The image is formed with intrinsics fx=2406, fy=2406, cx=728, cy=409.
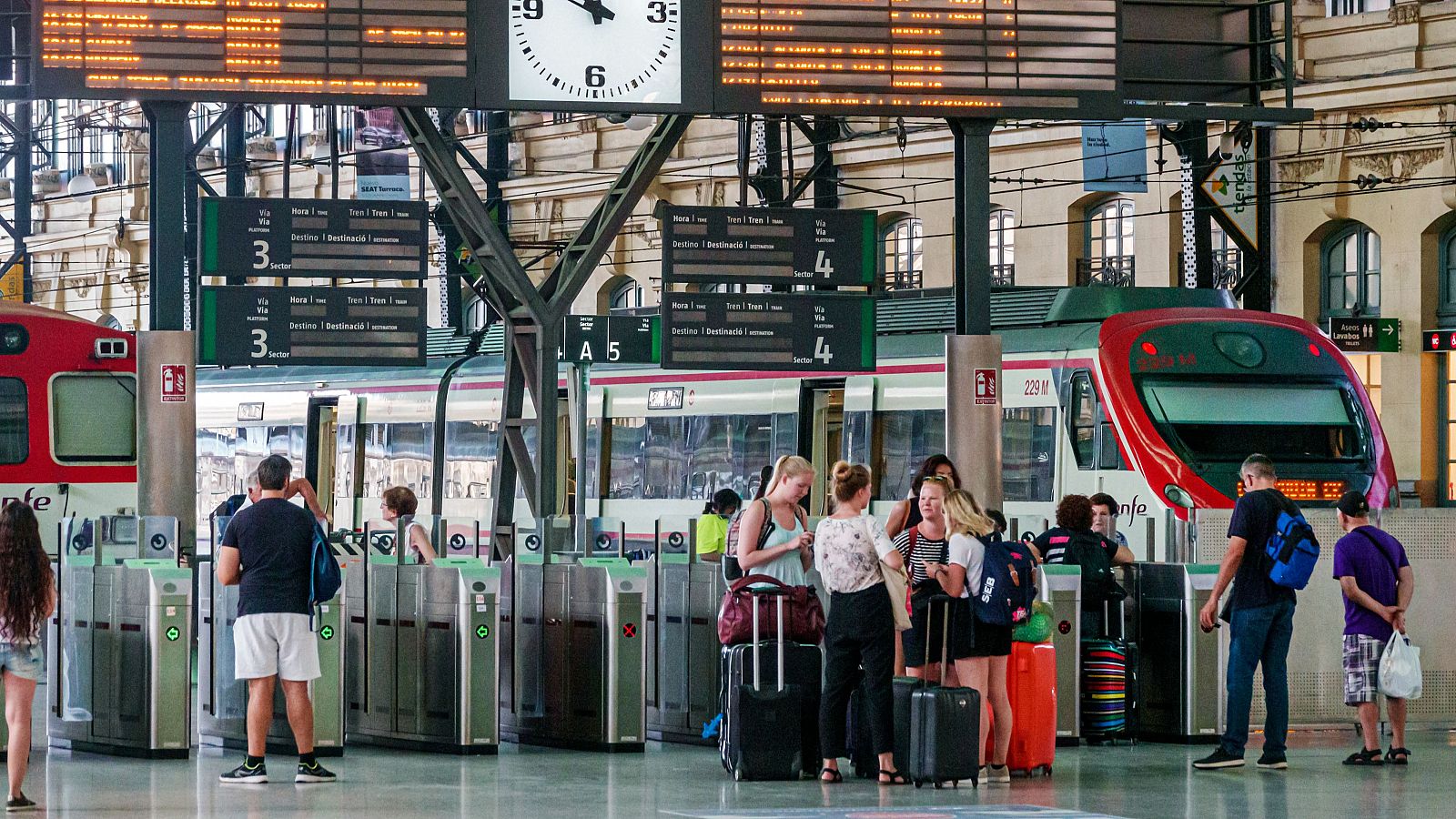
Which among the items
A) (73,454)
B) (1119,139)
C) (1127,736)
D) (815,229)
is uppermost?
(1119,139)

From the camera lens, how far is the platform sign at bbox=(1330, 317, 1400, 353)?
3169 cm

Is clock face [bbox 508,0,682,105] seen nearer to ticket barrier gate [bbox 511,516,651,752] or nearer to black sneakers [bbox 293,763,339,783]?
ticket barrier gate [bbox 511,516,651,752]

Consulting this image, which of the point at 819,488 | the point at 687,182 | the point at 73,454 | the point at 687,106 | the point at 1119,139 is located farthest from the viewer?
the point at 687,182

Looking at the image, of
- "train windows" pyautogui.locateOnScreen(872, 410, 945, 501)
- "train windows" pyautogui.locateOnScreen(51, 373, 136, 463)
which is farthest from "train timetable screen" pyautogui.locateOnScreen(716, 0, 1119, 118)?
"train windows" pyautogui.locateOnScreen(51, 373, 136, 463)

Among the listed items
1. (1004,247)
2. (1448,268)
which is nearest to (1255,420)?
(1448,268)

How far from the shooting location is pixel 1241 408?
2136 cm

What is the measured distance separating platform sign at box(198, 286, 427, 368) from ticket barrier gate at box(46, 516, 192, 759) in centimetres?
321

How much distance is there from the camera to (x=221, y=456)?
3191 centimetres

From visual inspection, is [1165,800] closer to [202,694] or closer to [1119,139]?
[202,694]

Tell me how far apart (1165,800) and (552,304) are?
5828 mm

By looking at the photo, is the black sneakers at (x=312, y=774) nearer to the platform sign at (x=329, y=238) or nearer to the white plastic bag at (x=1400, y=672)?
the platform sign at (x=329, y=238)

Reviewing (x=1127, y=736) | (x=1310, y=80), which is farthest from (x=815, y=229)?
(x=1310, y=80)

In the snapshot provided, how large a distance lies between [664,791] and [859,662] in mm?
1160

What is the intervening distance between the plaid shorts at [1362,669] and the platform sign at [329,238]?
6.92 metres
